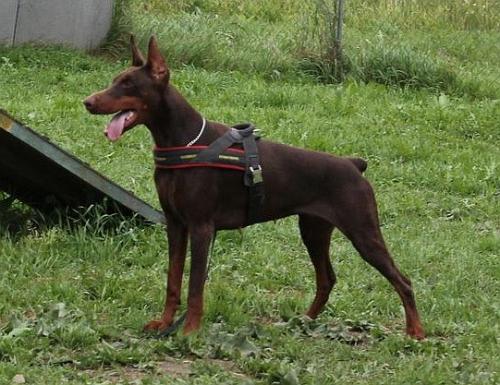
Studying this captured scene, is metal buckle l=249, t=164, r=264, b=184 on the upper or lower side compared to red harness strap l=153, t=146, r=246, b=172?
lower

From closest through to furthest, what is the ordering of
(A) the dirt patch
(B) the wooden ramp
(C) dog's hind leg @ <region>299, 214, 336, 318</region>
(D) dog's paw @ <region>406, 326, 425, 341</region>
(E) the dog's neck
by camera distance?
1. (A) the dirt patch
2. (E) the dog's neck
3. (D) dog's paw @ <region>406, 326, 425, 341</region>
4. (C) dog's hind leg @ <region>299, 214, 336, 318</region>
5. (B) the wooden ramp

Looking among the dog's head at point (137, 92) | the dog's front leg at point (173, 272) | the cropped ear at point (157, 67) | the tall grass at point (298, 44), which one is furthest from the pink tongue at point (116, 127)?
the tall grass at point (298, 44)

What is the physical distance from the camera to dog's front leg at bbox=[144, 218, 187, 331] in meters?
6.24

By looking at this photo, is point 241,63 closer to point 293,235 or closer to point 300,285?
point 293,235

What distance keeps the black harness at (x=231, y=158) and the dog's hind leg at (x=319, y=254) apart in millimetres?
464

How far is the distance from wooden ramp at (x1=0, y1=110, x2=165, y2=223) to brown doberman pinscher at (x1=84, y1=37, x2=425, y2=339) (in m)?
1.20

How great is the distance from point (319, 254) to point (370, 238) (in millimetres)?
423

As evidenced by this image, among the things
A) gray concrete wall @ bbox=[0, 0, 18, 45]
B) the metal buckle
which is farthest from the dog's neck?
gray concrete wall @ bbox=[0, 0, 18, 45]

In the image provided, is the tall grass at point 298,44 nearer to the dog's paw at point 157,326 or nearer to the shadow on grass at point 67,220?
the shadow on grass at point 67,220

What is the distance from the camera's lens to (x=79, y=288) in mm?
6863

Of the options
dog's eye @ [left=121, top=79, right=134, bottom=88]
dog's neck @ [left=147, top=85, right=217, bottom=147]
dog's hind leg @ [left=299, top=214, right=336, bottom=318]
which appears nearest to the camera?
dog's eye @ [left=121, top=79, right=134, bottom=88]

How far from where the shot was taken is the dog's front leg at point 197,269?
606 cm

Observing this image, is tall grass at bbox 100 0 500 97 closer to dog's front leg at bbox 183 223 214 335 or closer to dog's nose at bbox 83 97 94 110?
dog's front leg at bbox 183 223 214 335

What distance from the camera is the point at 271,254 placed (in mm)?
7816
